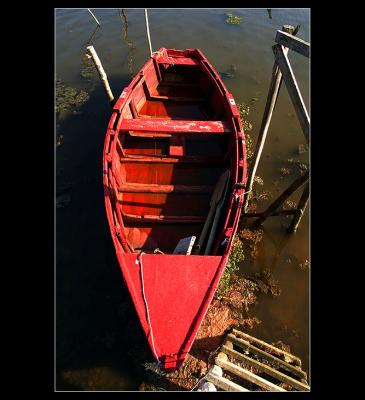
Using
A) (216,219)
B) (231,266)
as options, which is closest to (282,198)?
(216,219)

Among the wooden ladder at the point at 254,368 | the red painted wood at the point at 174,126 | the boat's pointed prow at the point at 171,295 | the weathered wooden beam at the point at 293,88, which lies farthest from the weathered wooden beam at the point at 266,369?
the red painted wood at the point at 174,126

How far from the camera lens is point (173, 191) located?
718cm

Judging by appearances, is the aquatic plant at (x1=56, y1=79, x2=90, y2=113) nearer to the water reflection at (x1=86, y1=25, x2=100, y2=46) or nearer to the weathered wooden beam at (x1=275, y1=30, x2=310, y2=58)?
the water reflection at (x1=86, y1=25, x2=100, y2=46)

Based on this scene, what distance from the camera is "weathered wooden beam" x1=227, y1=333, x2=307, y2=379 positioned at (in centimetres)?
531

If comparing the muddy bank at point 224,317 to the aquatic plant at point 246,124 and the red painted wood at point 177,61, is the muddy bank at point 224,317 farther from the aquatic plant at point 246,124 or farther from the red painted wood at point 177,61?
the red painted wood at point 177,61

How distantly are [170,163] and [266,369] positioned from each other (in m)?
5.02

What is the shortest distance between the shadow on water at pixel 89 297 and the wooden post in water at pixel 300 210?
4.41 meters

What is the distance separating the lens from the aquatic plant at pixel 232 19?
631 inches

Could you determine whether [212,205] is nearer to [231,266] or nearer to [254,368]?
[231,266]

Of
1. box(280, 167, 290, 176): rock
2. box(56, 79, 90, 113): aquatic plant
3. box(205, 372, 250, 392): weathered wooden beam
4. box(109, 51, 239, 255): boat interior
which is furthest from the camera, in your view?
box(56, 79, 90, 113): aquatic plant

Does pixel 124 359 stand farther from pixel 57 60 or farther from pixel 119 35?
pixel 119 35

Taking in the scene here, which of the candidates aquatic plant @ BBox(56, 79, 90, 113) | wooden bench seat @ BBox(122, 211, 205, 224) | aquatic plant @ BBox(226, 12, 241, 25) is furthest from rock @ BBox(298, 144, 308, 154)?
aquatic plant @ BBox(226, 12, 241, 25)

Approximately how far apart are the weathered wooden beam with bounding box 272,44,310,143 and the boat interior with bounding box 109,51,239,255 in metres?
2.02

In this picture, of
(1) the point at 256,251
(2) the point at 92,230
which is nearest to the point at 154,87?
(2) the point at 92,230
